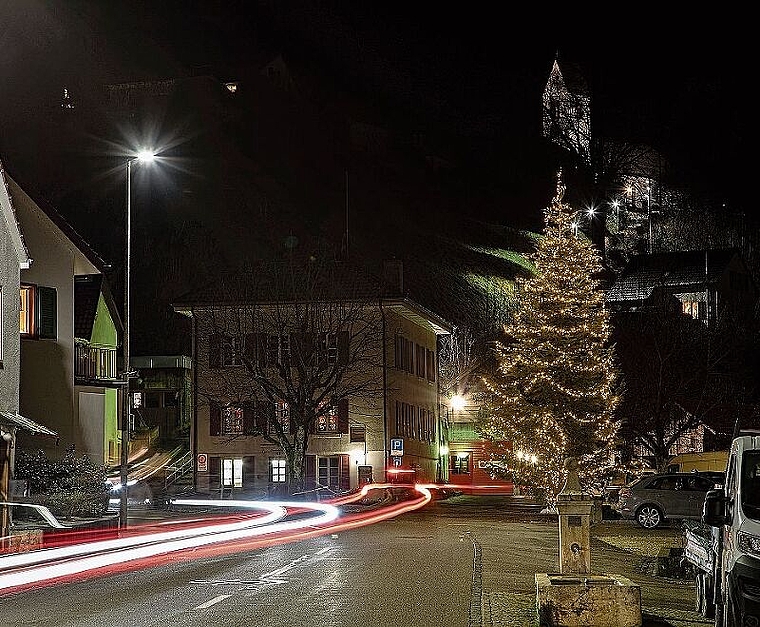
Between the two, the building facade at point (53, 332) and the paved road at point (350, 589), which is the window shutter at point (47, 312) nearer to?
the building facade at point (53, 332)

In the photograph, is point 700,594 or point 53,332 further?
point 53,332

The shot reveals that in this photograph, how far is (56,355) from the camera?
46750 mm

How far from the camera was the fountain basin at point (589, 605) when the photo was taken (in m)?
13.6

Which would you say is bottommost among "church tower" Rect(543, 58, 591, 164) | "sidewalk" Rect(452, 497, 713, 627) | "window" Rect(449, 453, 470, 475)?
"sidewalk" Rect(452, 497, 713, 627)

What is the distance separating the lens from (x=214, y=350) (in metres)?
62.8

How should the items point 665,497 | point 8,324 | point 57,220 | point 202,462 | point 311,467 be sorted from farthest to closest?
point 311,467 → point 202,462 → point 57,220 → point 665,497 → point 8,324

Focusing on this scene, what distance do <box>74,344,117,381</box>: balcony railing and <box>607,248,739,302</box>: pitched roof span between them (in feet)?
142

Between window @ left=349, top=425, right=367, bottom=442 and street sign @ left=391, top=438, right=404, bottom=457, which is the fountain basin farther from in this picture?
window @ left=349, top=425, right=367, bottom=442

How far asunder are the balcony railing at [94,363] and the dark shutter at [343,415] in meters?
10.7

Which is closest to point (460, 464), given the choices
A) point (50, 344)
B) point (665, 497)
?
point (50, 344)

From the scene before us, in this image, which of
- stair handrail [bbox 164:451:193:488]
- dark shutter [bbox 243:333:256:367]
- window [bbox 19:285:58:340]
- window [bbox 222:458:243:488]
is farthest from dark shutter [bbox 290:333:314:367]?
window [bbox 19:285:58:340]

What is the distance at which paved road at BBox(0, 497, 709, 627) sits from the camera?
15078 millimetres

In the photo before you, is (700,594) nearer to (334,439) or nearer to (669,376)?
(669,376)

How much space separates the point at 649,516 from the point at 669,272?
68143 millimetres
